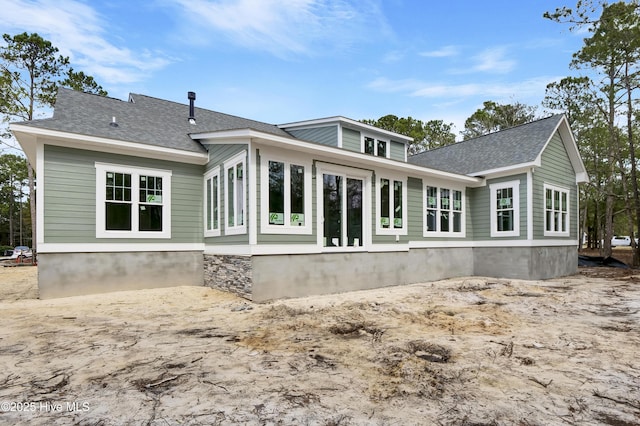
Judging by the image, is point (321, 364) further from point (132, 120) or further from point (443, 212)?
point (443, 212)

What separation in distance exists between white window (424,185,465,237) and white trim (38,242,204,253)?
751 cm

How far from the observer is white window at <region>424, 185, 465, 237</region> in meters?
12.0

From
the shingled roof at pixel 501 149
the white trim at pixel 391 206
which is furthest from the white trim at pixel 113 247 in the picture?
the shingled roof at pixel 501 149

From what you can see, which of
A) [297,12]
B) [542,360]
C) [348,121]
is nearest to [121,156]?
[297,12]

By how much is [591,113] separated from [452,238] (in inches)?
605

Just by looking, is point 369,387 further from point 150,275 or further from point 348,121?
point 348,121

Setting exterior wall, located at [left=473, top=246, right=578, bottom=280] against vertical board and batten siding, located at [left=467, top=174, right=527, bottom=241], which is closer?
exterior wall, located at [left=473, top=246, right=578, bottom=280]

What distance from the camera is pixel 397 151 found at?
1512cm

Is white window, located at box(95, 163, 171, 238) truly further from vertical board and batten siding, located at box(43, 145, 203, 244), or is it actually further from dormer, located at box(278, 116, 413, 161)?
dormer, located at box(278, 116, 413, 161)

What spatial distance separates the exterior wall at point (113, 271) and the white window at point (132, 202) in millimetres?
590

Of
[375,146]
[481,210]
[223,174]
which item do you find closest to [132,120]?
[223,174]

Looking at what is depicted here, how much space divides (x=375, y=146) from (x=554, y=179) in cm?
689

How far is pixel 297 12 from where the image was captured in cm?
1063

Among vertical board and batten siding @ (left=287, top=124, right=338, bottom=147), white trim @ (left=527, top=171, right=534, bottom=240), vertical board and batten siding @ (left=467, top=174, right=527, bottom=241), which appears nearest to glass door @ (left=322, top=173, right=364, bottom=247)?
vertical board and batten siding @ (left=287, top=124, right=338, bottom=147)
